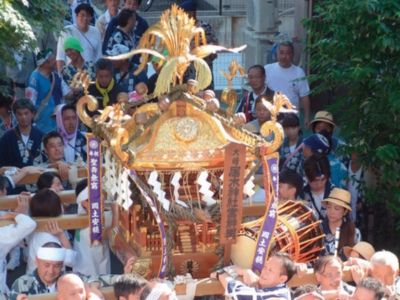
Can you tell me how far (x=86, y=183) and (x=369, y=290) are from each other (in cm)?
302

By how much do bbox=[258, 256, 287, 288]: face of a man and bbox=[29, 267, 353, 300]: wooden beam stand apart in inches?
15.8

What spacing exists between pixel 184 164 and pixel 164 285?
1211 mm

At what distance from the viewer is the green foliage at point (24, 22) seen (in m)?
8.43

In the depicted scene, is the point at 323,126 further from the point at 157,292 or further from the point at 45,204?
Answer: the point at 157,292

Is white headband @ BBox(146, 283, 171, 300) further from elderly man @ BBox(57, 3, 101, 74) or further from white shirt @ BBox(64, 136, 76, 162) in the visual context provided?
elderly man @ BBox(57, 3, 101, 74)

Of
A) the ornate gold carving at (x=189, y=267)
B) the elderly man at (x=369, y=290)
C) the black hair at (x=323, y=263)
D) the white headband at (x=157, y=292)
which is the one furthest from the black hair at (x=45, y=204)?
the elderly man at (x=369, y=290)

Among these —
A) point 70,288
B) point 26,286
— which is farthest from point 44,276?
point 70,288

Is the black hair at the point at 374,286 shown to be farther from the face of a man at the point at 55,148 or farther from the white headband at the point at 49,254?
the face of a man at the point at 55,148

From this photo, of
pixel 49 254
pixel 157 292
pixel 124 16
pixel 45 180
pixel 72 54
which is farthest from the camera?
pixel 124 16

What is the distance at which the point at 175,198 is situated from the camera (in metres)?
8.14

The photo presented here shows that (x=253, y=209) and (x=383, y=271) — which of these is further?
(x=253, y=209)

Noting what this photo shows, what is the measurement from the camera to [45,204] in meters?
8.54

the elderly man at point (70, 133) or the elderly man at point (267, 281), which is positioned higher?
the elderly man at point (70, 133)

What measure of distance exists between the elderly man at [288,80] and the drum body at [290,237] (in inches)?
143
